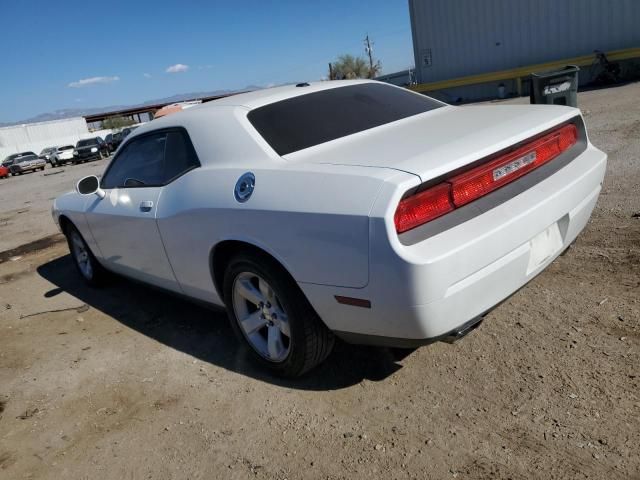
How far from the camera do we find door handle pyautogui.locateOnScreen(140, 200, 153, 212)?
366 centimetres

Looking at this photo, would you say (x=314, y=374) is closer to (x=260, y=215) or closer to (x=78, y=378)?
(x=260, y=215)

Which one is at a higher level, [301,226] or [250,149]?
[250,149]

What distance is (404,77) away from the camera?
98.4ft

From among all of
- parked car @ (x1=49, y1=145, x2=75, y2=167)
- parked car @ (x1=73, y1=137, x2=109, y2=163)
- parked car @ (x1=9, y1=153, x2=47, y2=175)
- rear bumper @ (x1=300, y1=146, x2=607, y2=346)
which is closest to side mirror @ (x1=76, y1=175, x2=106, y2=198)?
rear bumper @ (x1=300, y1=146, x2=607, y2=346)

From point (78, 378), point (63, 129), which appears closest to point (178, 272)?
point (78, 378)

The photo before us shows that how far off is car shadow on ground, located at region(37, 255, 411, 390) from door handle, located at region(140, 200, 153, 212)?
0.69 metres

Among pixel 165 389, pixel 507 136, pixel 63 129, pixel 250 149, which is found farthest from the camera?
pixel 63 129

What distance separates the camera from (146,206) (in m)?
3.70

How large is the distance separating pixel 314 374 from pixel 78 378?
168cm

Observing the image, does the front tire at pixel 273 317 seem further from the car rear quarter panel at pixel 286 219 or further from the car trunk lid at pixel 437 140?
the car trunk lid at pixel 437 140

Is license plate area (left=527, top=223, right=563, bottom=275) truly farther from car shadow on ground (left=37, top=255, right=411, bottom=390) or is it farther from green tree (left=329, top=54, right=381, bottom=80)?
green tree (left=329, top=54, right=381, bottom=80)

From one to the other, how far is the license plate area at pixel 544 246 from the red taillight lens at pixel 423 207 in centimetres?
53

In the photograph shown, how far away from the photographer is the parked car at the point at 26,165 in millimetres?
34344

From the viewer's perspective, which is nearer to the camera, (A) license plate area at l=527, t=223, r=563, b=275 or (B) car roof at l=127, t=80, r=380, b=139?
(A) license plate area at l=527, t=223, r=563, b=275
